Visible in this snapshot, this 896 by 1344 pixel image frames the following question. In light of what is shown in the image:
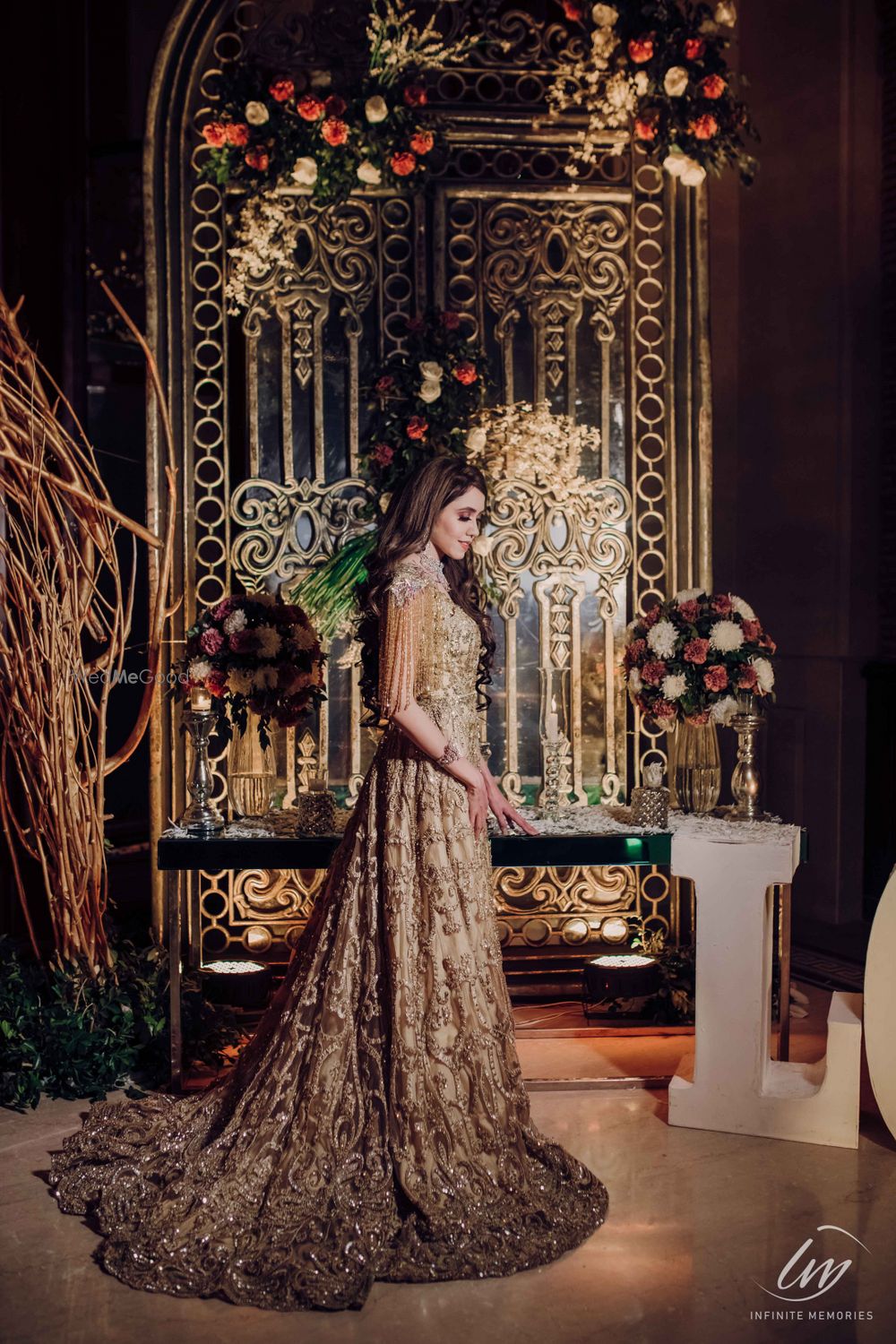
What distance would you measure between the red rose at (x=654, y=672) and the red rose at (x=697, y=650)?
0.10 meters

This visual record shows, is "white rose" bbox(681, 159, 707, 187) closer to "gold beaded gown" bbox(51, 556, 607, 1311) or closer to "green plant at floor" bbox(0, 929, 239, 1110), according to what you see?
"gold beaded gown" bbox(51, 556, 607, 1311)

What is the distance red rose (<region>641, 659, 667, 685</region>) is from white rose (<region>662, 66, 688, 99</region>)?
215 centimetres

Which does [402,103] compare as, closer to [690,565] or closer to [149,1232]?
[690,565]

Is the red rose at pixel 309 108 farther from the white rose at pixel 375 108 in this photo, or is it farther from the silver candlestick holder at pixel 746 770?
the silver candlestick holder at pixel 746 770

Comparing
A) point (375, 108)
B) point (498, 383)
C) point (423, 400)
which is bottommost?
point (423, 400)

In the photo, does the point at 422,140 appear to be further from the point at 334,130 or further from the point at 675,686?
the point at 675,686

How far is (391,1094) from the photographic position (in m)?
3.31

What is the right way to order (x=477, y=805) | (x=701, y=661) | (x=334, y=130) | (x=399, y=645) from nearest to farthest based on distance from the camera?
1. (x=399, y=645)
2. (x=477, y=805)
3. (x=701, y=661)
4. (x=334, y=130)

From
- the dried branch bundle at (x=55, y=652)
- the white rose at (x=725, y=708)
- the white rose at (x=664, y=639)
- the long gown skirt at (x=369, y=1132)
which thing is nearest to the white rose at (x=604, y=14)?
the dried branch bundle at (x=55, y=652)

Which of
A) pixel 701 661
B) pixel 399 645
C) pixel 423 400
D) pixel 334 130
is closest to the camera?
pixel 399 645

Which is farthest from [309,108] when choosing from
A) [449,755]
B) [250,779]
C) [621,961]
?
[621,961]

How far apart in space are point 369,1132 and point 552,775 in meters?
1.68

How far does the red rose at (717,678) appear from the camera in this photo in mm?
4359

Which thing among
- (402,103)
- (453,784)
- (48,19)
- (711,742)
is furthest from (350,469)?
(48,19)
